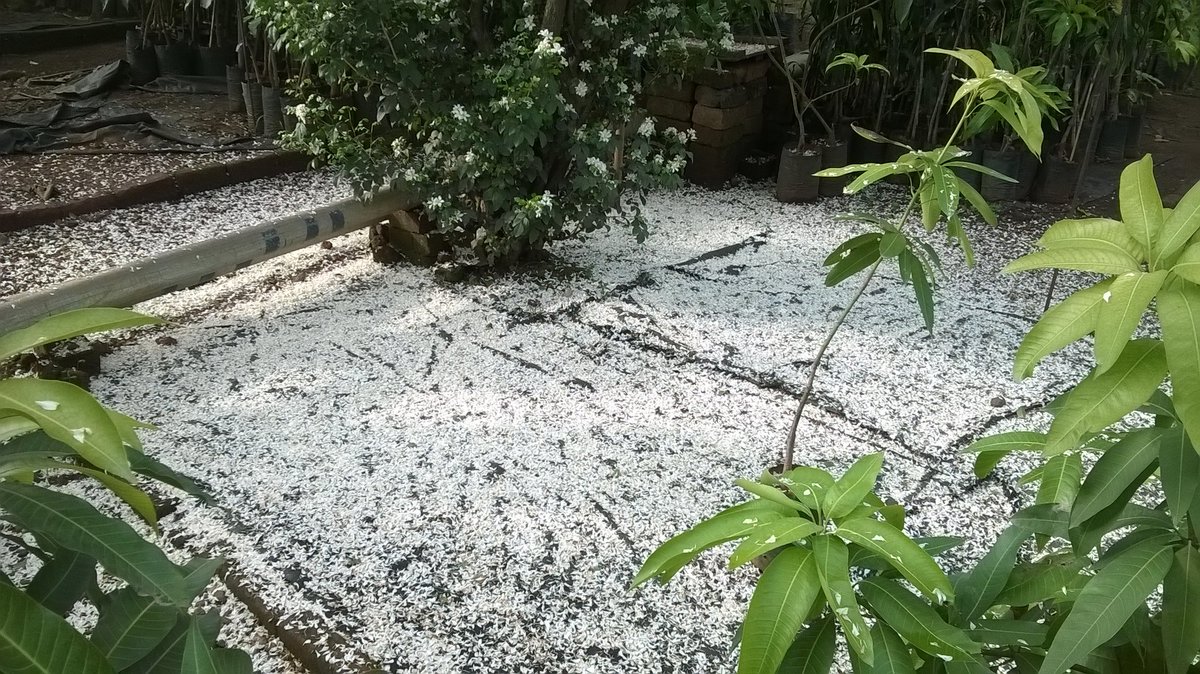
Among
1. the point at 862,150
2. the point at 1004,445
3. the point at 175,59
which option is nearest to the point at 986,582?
the point at 1004,445

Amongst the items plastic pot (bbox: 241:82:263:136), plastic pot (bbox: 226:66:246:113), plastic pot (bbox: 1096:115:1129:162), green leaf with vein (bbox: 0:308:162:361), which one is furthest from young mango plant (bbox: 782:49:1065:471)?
plastic pot (bbox: 226:66:246:113)

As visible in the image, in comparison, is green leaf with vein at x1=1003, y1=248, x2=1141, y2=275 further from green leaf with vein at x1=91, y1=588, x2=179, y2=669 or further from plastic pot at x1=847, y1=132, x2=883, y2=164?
plastic pot at x1=847, y1=132, x2=883, y2=164

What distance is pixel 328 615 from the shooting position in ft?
4.50

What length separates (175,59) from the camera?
4.58 metres

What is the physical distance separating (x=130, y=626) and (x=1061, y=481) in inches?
36.5

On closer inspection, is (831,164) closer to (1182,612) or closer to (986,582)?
(986,582)

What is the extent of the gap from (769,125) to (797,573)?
346 cm

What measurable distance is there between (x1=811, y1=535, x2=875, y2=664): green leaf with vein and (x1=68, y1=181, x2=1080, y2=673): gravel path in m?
0.70

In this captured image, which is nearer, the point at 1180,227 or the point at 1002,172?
the point at 1180,227

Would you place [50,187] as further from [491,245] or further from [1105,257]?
[1105,257]

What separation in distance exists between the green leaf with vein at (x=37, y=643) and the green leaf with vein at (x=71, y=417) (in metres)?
0.12

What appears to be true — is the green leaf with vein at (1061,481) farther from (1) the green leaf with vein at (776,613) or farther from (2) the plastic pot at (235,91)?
(2) the plastic pot at (235,91)

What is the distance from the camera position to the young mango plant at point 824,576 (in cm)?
65

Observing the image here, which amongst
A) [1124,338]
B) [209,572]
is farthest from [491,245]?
[1124,338]
